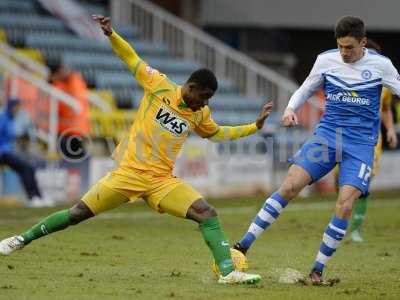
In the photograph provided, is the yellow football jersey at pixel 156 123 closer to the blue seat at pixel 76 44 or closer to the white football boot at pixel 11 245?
the white football boot at pixel 11 245

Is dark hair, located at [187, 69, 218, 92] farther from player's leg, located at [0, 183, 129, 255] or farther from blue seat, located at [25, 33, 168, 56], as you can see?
blue seat, located at [25, 33, 168, 56]

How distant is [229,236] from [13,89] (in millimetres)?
8240

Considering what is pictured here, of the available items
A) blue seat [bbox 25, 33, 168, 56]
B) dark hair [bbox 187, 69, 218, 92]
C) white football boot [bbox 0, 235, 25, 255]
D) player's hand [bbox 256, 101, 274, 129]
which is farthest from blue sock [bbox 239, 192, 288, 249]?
blue seat [bbox 25, 33, 168, 56]

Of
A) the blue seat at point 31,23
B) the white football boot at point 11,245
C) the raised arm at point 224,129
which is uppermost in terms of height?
the raised arm at point 224,129

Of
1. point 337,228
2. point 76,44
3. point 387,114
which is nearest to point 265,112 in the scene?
point 337,228

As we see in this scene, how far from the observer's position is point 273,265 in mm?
12078

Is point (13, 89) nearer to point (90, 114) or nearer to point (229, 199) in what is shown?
point (90, 114)

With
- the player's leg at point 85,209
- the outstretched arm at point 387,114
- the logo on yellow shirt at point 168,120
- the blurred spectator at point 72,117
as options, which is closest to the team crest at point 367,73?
the logo on yellow shirt at point 168,120

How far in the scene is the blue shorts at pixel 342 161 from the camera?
10406 millimetres

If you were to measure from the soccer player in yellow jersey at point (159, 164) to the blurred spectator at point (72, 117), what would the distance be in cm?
1126

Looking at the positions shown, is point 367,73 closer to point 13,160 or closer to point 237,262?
point 237,262

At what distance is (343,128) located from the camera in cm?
1060

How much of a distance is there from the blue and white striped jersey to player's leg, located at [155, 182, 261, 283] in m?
1.32

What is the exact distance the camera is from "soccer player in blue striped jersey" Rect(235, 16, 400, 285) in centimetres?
1039
